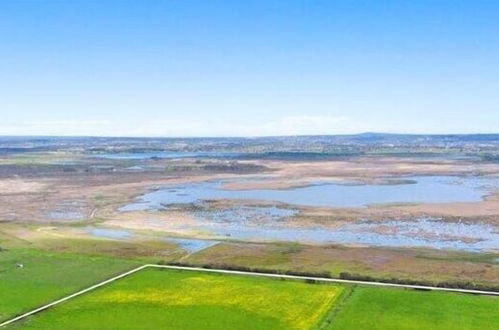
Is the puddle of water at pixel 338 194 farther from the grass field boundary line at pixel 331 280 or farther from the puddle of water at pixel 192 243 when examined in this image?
the grass field boundary line at pixel 331 280

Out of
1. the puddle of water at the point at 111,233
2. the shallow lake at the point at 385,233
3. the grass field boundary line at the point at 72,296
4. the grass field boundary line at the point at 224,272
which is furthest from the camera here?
the puddle of water at the point at 111,233

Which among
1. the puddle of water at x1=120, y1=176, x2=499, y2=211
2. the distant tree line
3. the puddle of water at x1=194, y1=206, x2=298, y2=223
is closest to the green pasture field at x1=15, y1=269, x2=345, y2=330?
the distant tree line

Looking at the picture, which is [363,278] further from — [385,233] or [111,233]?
[111,233]

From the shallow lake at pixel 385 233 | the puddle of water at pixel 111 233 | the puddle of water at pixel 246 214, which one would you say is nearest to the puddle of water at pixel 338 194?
the puddle of water at pixel 246 214

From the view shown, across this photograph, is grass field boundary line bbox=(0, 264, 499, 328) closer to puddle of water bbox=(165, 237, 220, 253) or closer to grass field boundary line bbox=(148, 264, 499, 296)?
grass field boundary line bbox=(148, 264, 499, 296)

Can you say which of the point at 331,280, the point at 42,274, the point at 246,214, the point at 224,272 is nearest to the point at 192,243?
the point at 224,272

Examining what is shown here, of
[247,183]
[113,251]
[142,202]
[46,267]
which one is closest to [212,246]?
[113,251]

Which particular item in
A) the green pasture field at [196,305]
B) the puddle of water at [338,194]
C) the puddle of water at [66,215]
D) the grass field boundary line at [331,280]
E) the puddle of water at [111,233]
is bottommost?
the green pasture field at [196,305]

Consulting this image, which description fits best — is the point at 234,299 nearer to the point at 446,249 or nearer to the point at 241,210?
the point at 446,249
